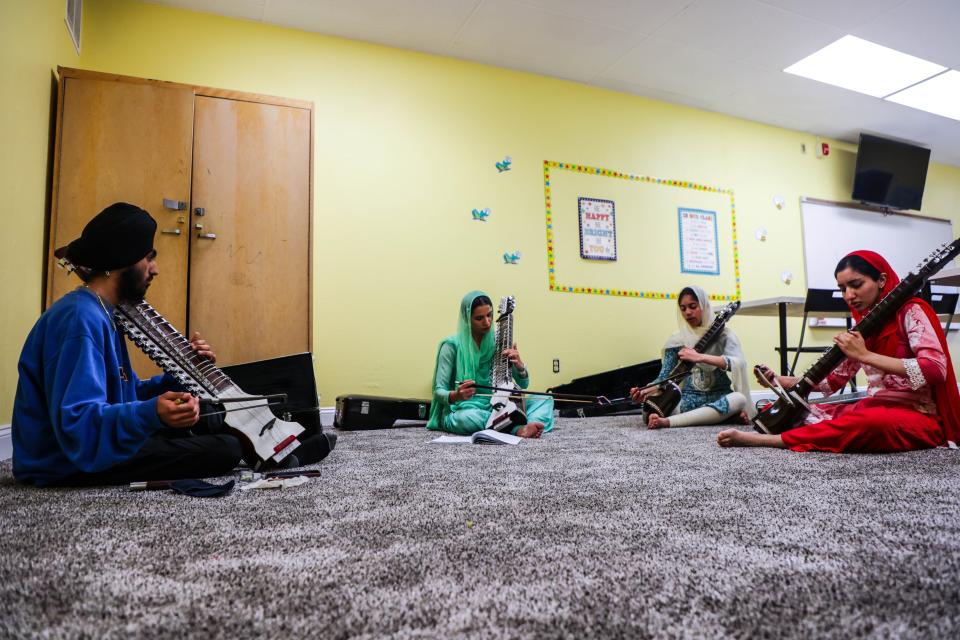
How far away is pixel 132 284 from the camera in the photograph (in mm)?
1618

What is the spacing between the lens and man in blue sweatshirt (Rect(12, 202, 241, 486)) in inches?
55.1

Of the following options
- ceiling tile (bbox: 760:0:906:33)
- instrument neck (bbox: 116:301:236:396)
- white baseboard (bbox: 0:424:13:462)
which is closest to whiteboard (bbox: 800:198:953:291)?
ceiling tile (bbox: 760:0:906:33)

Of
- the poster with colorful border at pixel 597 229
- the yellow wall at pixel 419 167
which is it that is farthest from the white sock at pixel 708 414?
the poster with colorful border at pixel 597 229

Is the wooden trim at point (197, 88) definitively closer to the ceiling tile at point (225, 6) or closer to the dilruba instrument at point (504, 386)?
the ceiling tile at point (225, 6)

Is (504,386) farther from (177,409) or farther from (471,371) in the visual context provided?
(177,409)

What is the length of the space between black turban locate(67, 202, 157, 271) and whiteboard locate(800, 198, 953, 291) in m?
5.55

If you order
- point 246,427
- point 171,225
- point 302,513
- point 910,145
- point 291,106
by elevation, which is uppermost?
point 910,145

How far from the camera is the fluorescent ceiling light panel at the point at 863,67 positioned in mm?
4129

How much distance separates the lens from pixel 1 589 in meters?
0.79

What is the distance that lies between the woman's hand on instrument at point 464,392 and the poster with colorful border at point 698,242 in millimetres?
2895

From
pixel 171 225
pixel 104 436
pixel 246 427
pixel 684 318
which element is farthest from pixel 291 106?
pixel 684 318

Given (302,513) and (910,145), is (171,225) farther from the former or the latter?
(910,145)

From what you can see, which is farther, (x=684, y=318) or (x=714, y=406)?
(x=684, y=318)

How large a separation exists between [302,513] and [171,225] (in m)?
2.29
